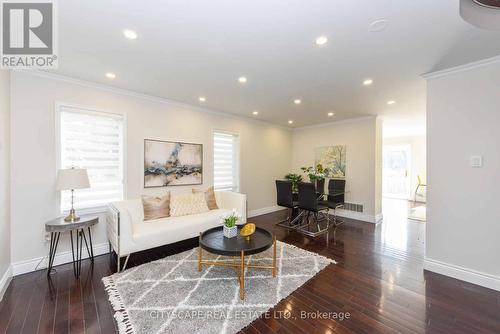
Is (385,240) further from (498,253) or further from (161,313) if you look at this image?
(161,313)

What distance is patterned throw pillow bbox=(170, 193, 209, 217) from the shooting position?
352 cm

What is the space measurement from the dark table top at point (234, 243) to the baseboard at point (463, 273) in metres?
2.17

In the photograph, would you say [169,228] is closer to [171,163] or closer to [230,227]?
[230,227]

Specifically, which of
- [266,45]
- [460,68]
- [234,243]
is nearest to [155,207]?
[234,243]

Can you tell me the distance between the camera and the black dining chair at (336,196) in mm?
4637

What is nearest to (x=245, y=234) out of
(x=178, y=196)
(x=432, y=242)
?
(x=178, y=196)

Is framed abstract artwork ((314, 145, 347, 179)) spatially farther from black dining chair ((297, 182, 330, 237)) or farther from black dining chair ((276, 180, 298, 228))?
black dining chair ((276, 180, 298, 228))

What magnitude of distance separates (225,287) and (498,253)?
3093 millimetres

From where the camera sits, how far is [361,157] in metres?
5.24

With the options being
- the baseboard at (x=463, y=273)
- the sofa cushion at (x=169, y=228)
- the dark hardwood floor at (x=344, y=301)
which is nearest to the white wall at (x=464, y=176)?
the baseboard at (x=463, y=273)

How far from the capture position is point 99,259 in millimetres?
3006

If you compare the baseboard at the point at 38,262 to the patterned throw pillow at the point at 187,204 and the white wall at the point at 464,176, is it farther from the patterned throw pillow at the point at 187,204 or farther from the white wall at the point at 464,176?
the white wall at the point at 464,176

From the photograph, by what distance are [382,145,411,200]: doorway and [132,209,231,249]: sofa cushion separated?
8257 mm

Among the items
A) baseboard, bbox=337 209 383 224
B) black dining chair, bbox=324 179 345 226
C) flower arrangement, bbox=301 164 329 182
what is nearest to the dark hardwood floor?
black dining chair, bbox=324 179 345 226
